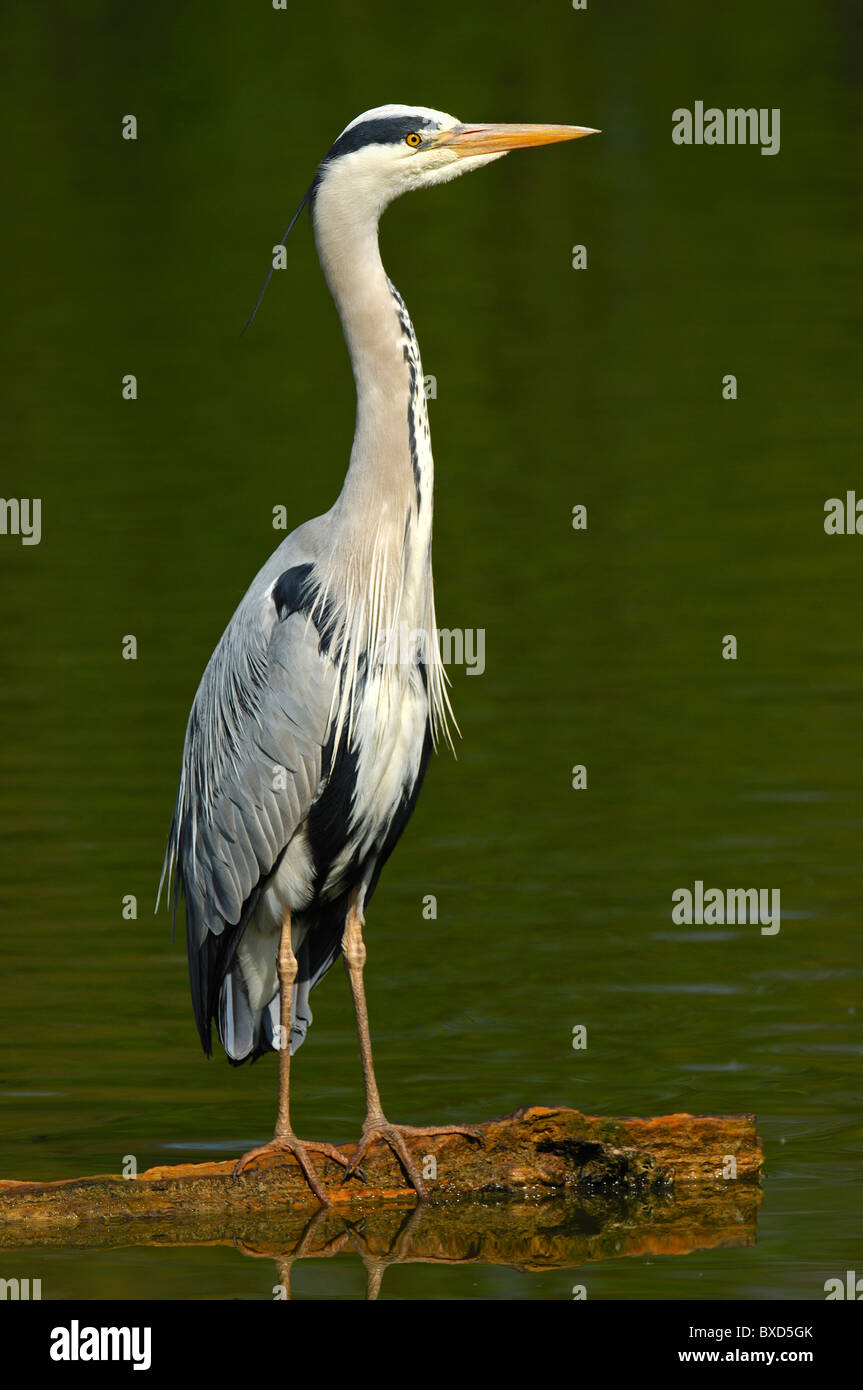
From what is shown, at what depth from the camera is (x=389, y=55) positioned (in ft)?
117

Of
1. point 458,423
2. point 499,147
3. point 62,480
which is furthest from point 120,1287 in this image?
point 458,423

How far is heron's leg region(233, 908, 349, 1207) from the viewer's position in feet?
24.9

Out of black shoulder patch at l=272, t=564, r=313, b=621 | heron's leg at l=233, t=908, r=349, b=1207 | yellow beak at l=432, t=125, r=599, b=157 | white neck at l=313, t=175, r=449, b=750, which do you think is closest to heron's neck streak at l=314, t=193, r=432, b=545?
white neck at l=313, t=175, r=449, b=750

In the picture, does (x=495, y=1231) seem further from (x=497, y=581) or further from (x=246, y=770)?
(x=497, y=581)

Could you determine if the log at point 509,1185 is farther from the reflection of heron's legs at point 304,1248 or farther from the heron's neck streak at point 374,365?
the heron's neck streak at point 374,365

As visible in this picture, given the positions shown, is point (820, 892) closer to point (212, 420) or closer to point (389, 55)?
point (212, 420)

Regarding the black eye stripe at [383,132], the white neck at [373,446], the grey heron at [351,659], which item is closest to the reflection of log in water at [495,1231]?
the grey heron at [351,659]

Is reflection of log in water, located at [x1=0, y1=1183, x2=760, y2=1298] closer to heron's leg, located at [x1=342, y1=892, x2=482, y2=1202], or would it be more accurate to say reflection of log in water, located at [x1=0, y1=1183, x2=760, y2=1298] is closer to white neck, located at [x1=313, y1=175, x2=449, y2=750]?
heron's leg, located at [x1=342, y1=892, x2=482, y2=1202]

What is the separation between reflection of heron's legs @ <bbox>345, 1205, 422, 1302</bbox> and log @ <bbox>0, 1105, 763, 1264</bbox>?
51 mm

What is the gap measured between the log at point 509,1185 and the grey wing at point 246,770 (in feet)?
2.98

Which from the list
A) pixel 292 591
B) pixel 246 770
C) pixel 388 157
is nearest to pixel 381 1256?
pixel 246 770

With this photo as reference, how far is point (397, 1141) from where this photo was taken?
25.2 ft

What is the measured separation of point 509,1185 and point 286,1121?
2.46 ft

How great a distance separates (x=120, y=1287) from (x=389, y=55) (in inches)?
1203
